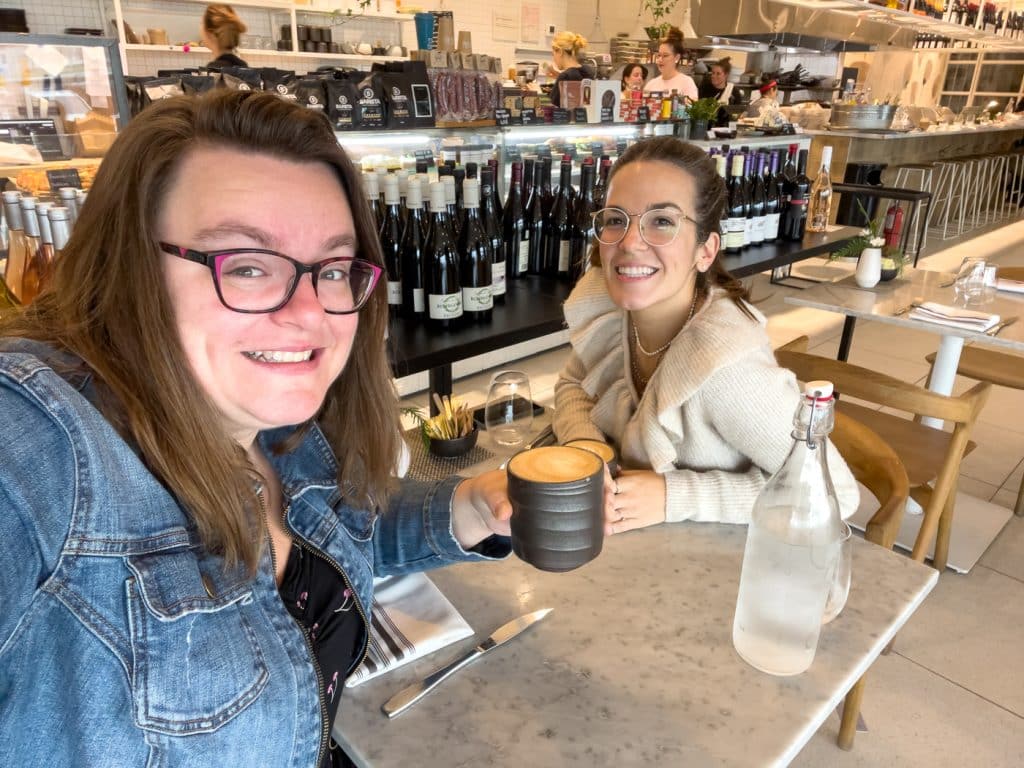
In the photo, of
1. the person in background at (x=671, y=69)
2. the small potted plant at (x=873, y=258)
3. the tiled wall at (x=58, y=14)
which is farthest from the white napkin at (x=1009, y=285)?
the tiled wall at (x=58, y=14)

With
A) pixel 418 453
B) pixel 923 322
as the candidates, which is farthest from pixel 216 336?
pixel 923 322

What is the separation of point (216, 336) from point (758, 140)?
3.61 m

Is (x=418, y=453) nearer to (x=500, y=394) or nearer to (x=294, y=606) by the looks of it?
(x=500, y=394)

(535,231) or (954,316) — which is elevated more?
(535,231)

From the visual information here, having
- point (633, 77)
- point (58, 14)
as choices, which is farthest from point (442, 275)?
point (58, 14)

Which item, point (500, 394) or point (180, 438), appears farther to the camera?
point (500, 394)

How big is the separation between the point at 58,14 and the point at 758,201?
244 inches

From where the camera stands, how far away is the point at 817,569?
94cm

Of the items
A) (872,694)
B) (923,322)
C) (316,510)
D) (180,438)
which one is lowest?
(872,694)

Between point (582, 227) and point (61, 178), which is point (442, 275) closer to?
point (582, 227)

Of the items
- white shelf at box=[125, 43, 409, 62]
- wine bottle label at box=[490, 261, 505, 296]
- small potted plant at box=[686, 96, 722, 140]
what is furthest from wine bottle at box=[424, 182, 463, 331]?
white shelf at box=[125, 43, 409, 62]

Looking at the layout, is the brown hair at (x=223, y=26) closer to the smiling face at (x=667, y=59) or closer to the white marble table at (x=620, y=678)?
the smiling face at (x=667, y=59)

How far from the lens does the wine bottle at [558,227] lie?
251 centimetres

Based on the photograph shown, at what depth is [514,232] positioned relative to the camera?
244cm
